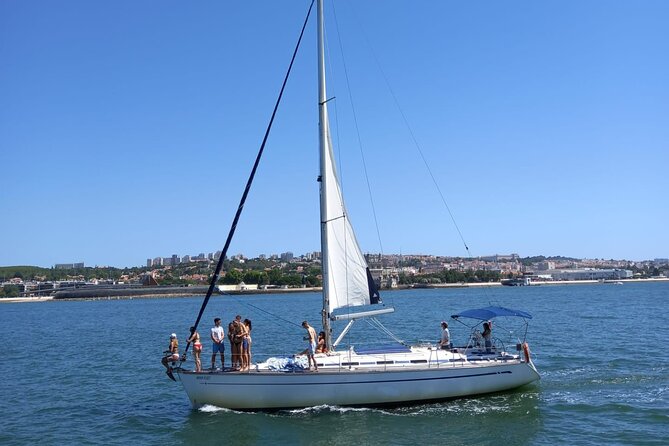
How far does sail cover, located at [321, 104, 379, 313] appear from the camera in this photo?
66.1 feet

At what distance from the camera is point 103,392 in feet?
78.8

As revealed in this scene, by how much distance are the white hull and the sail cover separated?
264 cm

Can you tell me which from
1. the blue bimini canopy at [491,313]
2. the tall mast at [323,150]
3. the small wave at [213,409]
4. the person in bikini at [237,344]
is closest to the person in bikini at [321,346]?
the tall mast at [323,150]

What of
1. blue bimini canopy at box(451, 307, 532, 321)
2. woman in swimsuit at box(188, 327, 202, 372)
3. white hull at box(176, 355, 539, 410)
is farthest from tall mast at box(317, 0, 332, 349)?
blue bimini canopy at box(451, 307, 532, 321)

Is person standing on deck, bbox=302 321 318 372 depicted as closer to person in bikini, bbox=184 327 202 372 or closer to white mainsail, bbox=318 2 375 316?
white mainsail, bbox=318 2 375 316

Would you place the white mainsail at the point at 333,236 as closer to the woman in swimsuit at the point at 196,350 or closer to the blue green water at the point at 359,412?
the blue green water at the point at 359,412

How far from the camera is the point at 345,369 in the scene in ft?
60.2

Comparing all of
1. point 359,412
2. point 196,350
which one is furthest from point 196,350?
point 359,412

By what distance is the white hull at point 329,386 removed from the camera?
18141 millimetres

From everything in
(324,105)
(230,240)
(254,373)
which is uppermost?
(324,105)

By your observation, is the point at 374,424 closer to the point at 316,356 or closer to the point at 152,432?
the point at 316,356

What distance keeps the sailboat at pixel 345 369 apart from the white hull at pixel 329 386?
29 mm

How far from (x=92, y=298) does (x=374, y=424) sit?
160004 millimetres

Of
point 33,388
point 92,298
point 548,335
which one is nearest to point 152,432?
point 33,388
